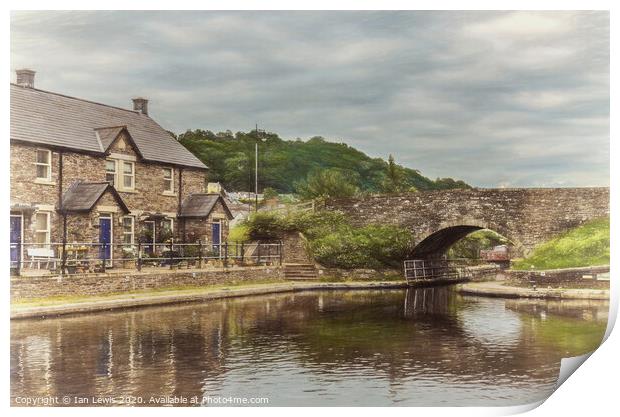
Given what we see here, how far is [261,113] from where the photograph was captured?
23.0 ft

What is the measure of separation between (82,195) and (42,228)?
1.50ft

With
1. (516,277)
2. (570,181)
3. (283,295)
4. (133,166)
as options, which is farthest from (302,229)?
(516,277)

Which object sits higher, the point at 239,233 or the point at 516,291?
the point at 239,233

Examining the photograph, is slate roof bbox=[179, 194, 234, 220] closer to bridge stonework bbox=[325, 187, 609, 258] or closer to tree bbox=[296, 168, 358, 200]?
tree bbox=[296, 168, 358, 200]

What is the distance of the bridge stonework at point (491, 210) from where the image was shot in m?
7.28

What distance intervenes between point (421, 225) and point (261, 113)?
269cm

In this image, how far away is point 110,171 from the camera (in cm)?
755

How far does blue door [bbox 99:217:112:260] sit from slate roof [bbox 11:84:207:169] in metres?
0.71

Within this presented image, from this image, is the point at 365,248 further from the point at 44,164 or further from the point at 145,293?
the point at 44,164

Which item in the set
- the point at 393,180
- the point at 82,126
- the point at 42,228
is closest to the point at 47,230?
the point at 42,228

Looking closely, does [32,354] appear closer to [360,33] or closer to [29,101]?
[29,101]

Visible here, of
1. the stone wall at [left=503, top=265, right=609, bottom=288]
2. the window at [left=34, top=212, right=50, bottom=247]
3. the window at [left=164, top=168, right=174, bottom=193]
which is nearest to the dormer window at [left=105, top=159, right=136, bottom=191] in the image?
the window at [left=164, top=168, right=174, bottom=193]

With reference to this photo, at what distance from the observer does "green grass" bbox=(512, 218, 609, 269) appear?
711cm

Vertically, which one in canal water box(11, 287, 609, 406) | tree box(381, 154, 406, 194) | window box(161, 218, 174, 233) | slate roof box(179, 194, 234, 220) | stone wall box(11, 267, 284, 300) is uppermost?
tree box(381, 154, 406, 194)
